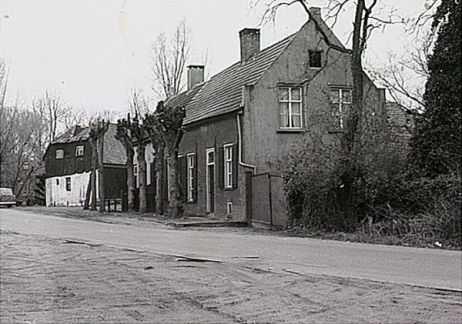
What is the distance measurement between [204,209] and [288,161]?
9182 millimetres

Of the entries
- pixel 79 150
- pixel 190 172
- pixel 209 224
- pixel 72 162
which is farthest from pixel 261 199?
pixel 72 162

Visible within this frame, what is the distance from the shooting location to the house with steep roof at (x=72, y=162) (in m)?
62.8

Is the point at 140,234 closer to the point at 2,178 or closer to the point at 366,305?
the point at 366,305

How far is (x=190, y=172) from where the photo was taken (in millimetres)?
36531

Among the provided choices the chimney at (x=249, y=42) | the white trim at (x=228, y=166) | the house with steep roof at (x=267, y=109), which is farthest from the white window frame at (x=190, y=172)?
the chimney at (x=249, y=42)

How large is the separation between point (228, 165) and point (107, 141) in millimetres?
33723

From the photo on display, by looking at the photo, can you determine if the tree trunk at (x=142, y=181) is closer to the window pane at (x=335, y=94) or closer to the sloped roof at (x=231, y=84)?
the sloped roof at (x=231, y=84)

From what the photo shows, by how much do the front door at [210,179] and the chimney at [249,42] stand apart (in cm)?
527

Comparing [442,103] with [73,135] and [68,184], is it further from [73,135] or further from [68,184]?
[73,135]

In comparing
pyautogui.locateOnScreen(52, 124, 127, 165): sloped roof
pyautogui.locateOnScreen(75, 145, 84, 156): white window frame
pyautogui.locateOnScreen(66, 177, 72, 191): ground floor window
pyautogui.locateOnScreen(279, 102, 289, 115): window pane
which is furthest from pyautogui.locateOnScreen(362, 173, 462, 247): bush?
pyautogui.locateOnScreen(66, 177, 72, 191): ground floor window

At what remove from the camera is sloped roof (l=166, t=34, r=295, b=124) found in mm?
32188

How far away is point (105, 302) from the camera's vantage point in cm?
940

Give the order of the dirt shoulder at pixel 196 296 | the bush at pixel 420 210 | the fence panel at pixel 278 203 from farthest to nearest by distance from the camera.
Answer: the fence panel at pixel 278 203, the bush at pixel 420 210, the dirt shoulder at pixel 196 296

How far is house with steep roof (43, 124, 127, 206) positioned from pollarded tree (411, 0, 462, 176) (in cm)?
3924
